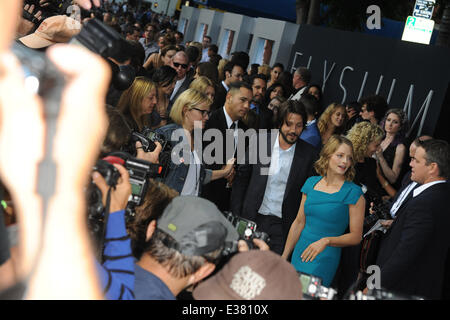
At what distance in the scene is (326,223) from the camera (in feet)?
12.3

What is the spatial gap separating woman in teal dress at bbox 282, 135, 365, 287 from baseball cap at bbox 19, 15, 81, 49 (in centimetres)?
205

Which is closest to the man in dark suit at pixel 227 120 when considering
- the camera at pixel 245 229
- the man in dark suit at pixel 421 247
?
the man in dark suit at pixel 421 247

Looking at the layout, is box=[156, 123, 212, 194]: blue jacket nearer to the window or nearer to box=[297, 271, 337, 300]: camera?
box=[297, 271, 337, 300]: camera

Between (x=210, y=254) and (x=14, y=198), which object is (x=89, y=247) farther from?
(x=210, y=254)

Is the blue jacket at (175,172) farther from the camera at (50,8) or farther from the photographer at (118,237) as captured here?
the photographer at (118,237)

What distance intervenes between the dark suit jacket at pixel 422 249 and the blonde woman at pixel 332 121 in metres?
2.61

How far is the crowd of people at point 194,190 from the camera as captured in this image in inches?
37.7

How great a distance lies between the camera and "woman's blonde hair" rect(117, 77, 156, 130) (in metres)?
3.77

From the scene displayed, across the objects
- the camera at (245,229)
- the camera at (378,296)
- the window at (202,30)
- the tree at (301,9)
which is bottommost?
the camera at (245,229)

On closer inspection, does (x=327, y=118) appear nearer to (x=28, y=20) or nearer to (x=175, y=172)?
(x=175, y=172)

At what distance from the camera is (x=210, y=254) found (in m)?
1.79

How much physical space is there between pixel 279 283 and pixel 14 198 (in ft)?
3.13

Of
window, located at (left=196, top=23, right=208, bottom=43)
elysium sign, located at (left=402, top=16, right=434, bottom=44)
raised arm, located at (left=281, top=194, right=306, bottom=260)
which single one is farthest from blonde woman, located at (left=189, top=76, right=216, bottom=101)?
window, located at (left=196, top=23, right=208, bottom=43)
